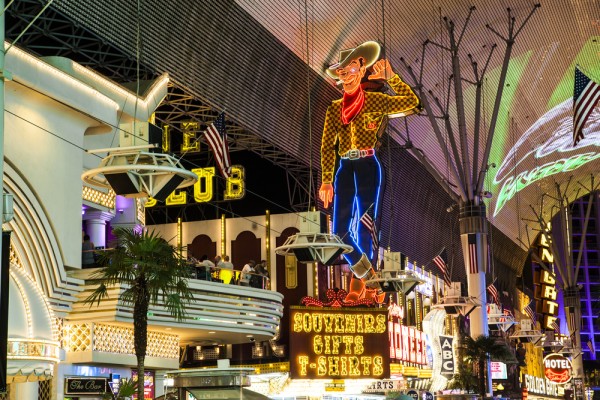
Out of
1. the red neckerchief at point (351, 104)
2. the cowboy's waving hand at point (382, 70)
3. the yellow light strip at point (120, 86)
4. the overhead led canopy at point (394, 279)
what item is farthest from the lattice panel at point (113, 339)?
the cowboy's waving hand at point (382, 70)

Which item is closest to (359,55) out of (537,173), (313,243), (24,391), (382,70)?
(382,70)

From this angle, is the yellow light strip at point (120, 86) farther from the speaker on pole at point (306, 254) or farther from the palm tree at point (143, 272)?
the palm tree at point (143, 272)

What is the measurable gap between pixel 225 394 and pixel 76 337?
1194 centimetres

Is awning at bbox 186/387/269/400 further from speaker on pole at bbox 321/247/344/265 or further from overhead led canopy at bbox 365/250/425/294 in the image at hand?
overhead led canopy at bbox 365/250/425/294

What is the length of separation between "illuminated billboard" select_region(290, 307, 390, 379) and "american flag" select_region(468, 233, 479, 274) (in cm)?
479

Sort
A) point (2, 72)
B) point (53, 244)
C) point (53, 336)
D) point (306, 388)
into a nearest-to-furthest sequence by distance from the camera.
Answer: point (2, 72) → point (53, 336) → point (53, 244) → point (306, 388)

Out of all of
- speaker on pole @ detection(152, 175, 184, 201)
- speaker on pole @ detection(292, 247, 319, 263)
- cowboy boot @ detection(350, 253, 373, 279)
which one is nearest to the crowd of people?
cowboy boot @ detection(350, 253, 373, 279)

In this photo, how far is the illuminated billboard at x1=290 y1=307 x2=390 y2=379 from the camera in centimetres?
3416

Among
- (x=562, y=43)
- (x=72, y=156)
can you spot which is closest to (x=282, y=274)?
(x=72, y=156)

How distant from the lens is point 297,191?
3909 cm

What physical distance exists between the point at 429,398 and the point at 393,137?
36.6 ft

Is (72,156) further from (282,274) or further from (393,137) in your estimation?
(393,137)

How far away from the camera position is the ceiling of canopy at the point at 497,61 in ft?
118

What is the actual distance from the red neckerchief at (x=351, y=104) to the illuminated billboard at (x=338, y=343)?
6524 millimetres
